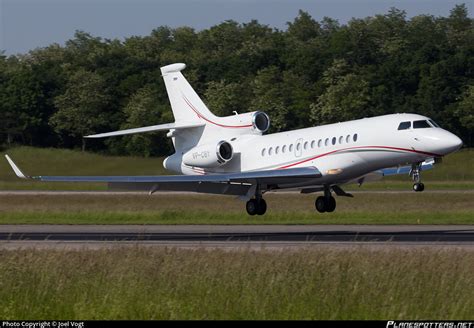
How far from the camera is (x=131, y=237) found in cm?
2802

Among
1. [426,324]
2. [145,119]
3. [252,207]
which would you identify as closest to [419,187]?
[252,207]

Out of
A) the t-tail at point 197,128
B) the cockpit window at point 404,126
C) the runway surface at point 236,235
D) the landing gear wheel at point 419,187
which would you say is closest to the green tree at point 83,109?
the t-tail at point 197,128

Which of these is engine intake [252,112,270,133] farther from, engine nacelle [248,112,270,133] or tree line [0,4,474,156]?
tree line [0,4,474,156]

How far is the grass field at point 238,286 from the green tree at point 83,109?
53.0m

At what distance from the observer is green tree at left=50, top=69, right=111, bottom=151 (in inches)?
2835

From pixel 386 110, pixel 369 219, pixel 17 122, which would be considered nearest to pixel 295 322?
pixel 369 219

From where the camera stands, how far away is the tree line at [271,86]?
66.6m

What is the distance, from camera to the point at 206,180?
31.8 meters

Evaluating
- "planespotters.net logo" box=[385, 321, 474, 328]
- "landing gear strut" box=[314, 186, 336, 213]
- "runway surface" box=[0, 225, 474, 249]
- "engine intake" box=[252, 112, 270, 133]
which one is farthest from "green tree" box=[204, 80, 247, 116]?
"planespotters.net logo" box=[385, 321, 474, 328]

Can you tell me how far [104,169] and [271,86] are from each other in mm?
21028

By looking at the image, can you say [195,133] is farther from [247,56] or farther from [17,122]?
[247,56]

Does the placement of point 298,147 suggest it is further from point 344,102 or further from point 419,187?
point 344,102

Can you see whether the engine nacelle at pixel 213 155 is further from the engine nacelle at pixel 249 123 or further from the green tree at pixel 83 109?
the green tree at pixel 83 109

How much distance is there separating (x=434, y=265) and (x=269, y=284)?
3.53 metres
